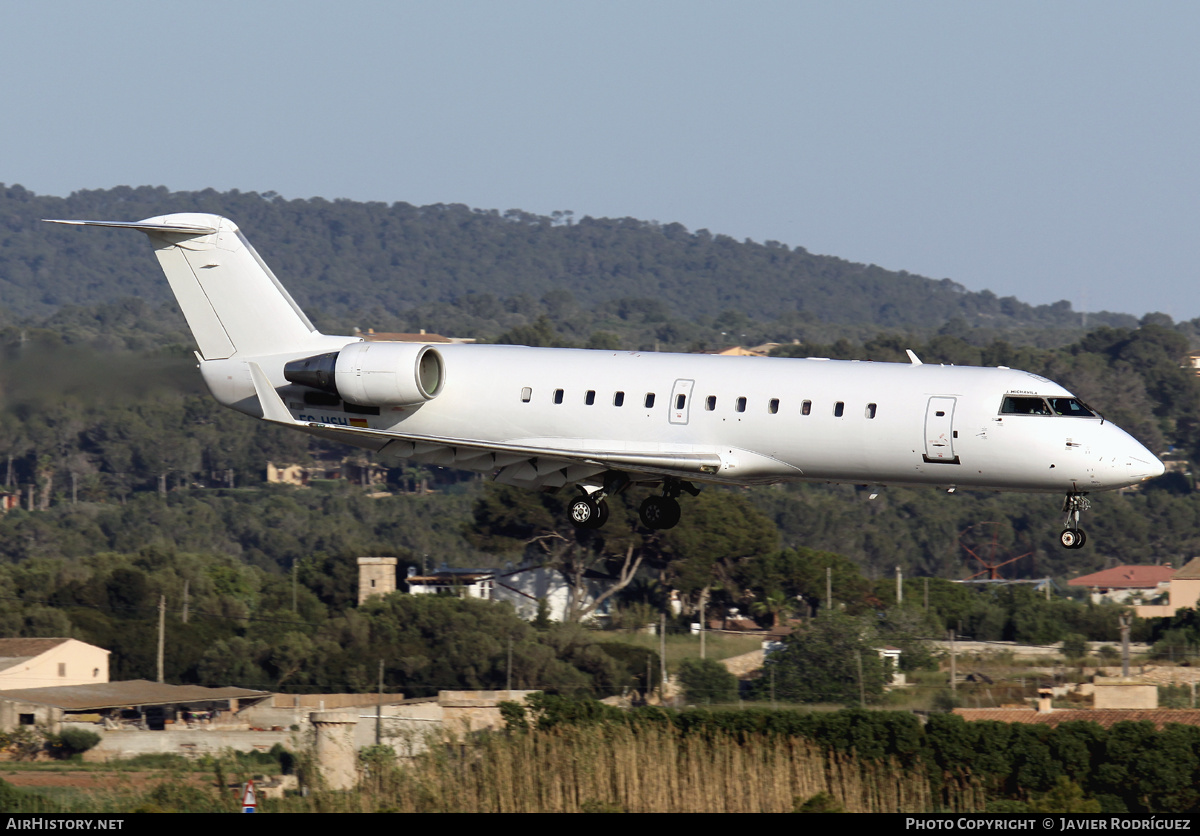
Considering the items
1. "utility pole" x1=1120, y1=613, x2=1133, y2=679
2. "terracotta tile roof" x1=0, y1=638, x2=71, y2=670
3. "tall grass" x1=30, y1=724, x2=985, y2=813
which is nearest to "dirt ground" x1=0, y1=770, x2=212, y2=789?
"tall grass" x1=30, y1=724, x2=985, y2=813

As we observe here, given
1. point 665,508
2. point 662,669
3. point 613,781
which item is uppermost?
point 665,508

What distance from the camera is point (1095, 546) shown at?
464 feet

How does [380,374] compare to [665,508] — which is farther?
[665,508]

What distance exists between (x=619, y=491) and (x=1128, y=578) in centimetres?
9791

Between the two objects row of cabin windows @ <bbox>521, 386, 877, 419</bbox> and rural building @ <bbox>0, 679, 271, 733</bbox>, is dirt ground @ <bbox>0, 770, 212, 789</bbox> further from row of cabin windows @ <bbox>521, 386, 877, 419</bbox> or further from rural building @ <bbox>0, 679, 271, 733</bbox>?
row of cabin windows @ <bbox>521, 386, 877, 419</bbox>

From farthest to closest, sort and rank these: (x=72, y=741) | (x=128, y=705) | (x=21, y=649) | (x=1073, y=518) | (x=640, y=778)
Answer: (x=21, y=649) < (x=128, y=705) < (x=72, y=741) < (x=640, y=778) < (x=1073, y=518)

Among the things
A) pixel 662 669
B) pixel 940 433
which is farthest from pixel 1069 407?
pixel 662 669

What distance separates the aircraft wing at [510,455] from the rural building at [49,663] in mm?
40939

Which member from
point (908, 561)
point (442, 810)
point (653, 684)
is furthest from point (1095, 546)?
point (442, 810)

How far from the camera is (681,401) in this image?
1273 inches

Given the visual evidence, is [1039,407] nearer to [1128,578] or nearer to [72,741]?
[72,741]

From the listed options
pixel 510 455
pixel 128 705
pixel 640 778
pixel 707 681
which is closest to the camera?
pixel 510 455

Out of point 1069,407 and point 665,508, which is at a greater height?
point 1069,407

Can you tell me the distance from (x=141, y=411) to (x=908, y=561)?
2726 inches
